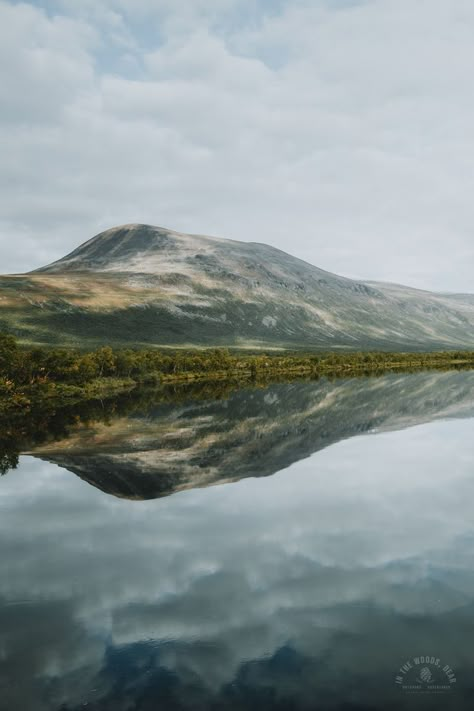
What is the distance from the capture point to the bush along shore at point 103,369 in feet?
232

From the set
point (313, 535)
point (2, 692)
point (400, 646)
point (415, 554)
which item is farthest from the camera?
point (313, 535)

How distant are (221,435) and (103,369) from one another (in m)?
63.0

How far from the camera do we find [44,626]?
1409 centimetres

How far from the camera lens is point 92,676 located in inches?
465

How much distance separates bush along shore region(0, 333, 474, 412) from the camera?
70.6 m

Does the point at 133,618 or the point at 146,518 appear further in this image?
the point at 146,518

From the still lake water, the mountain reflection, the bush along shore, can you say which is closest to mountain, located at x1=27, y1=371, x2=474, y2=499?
the still lake water

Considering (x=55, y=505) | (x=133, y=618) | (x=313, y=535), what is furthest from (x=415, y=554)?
(x=55, y=505)

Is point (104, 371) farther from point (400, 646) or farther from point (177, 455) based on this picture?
point (400, 646)

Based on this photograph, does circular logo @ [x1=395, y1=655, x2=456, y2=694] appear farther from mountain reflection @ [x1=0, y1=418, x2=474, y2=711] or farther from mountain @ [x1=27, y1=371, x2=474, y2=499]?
mountain @ [x1=27, y1=371, x2=474, y2=499]

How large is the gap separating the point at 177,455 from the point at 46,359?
5258cm

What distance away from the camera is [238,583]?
1652cm

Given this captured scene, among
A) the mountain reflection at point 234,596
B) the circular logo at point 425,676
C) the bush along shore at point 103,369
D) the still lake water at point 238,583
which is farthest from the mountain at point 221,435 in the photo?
the bush along shore at point 103,369

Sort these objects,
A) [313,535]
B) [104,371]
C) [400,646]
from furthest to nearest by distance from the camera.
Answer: [104,371], [313,535], [400,646]
